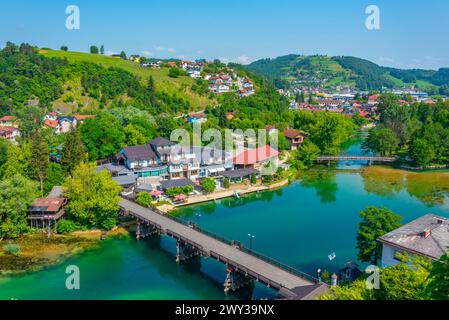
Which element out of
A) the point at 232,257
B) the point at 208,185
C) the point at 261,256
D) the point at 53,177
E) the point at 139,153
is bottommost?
the point at 232,257

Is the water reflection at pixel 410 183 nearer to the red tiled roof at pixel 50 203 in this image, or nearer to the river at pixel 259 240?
the river at pixel 259 240

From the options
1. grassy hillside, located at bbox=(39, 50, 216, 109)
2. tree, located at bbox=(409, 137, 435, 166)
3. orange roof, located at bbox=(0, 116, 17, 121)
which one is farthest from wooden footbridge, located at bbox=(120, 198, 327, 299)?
grassy hillside, located at bbox=(39, 50, 216, 109)

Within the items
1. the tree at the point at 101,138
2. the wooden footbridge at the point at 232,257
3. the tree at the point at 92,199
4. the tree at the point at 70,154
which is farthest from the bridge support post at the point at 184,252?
the tree at the point at 101,138

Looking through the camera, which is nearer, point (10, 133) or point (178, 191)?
point (178, 191)

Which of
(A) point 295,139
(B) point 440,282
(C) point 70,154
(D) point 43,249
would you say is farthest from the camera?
(A) point 295,139

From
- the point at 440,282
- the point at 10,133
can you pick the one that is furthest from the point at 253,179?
the point at 10,133

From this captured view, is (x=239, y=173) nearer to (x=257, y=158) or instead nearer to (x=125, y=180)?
(x=257, y=158)
